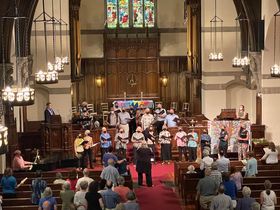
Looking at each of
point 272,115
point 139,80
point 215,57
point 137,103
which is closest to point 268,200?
point 272,115

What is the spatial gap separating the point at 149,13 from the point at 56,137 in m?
15.4

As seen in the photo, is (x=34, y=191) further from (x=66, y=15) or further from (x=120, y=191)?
(x=66, y=15)

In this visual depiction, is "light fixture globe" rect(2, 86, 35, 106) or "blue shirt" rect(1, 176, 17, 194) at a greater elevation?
"light fixture globe" rect(2, 86, 35, 106)

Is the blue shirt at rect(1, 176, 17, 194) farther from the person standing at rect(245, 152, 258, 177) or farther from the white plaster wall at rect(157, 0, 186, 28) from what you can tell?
the white plaster wall at rect(157, 0, 186, 28)

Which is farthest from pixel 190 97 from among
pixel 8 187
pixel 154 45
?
pixel 8 187

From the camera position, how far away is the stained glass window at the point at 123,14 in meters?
40.5

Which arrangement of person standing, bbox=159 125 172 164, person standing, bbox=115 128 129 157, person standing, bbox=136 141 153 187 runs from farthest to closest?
person standing, bbox=159 125 172 164
person standing, bbox=115 128 129 157
person standing, bbox=136 141 153 187

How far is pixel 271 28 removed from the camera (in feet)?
85.8

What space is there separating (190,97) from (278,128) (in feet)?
37.8

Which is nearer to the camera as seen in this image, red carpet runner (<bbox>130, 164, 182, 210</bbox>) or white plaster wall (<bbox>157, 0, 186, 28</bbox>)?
red carpet runner (<bbox>130, 164, 182, 210</bbox>)

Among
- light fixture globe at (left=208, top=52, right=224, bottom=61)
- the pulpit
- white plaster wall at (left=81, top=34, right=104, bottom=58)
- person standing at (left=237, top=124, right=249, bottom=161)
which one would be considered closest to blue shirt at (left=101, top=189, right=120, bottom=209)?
person standing at (left=237, top=124, right=249, bottom=161)

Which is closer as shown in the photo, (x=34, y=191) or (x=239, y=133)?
(x=34, y=191)

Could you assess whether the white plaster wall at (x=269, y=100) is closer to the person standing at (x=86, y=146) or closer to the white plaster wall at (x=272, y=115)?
the white plaster wall at (x=272, y=115)

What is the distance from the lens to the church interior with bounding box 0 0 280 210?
21578 mm
